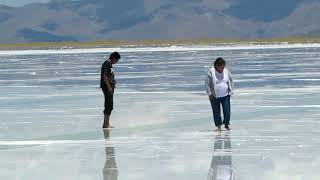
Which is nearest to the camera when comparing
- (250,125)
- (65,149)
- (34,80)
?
(65,149)

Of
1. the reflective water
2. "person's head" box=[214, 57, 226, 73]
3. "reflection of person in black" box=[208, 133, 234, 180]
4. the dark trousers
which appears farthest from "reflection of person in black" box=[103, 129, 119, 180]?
"person's head" box=[214, 57, 226, 73]

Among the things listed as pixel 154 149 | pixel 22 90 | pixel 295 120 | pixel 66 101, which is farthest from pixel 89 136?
pixel 22 90

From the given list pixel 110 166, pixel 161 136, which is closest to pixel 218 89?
pixel 161 136

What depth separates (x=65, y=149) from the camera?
12930 millimetres

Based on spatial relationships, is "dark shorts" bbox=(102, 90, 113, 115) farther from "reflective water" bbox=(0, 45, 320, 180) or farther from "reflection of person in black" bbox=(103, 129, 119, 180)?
"reflection of person in black" bbox=(103, 129, 119, 180)

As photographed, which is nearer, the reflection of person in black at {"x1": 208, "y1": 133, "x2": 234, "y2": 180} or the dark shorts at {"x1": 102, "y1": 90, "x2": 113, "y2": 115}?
the reflection of person in black at {"x1": 208, "y1": 133, "x2": 234, "y2": 180}

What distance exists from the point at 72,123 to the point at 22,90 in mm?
11832

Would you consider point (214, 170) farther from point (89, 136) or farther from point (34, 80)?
point (34, 80)

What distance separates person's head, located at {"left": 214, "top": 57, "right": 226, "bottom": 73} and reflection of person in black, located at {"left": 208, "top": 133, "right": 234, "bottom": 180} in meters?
1.30

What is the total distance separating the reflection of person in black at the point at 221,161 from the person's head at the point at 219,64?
1.30 meters

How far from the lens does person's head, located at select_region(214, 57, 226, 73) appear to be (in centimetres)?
1445

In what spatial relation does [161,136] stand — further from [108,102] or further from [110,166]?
[110,166]

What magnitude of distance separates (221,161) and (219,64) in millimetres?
3564

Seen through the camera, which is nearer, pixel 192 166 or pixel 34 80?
pixel 192 166
